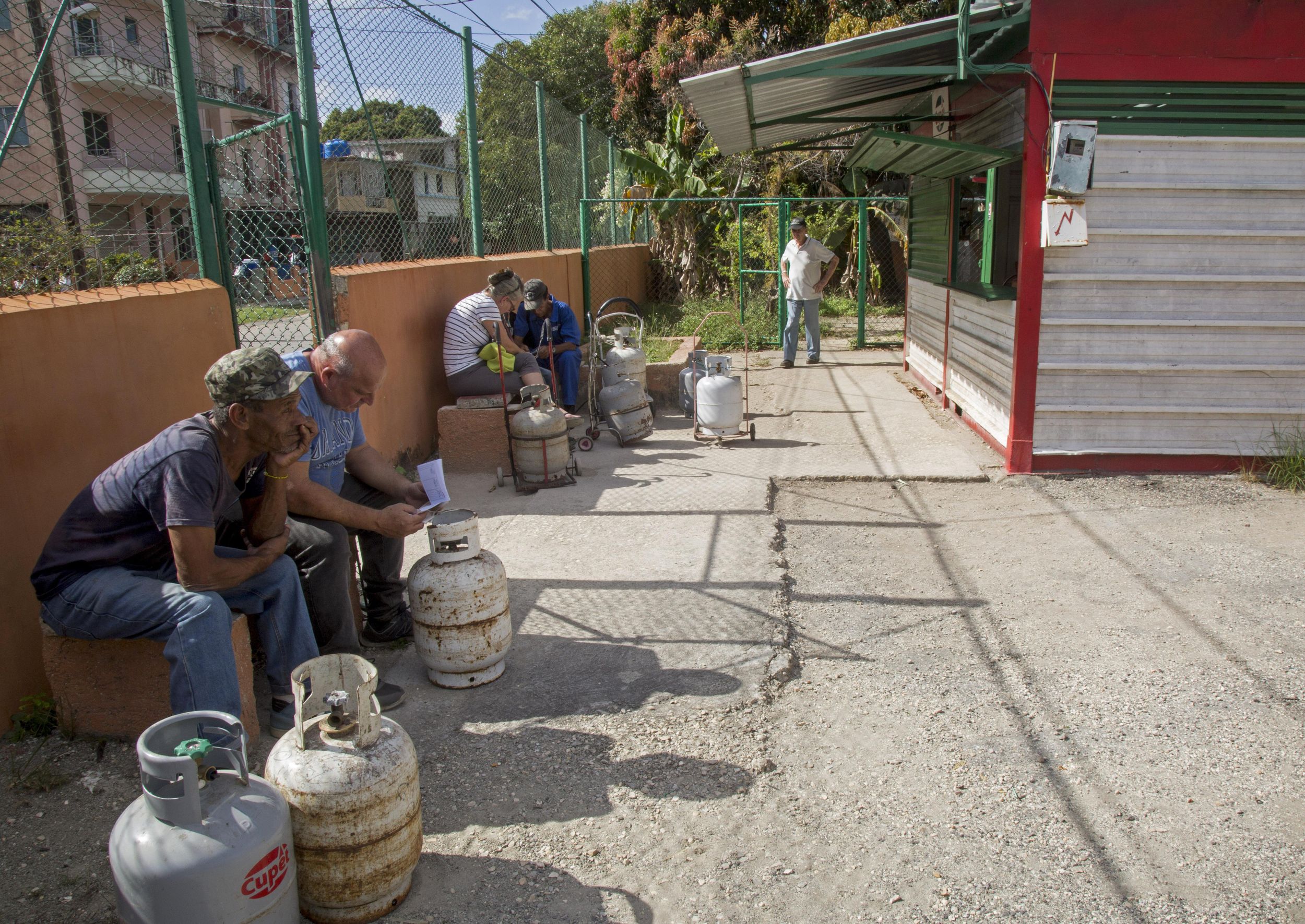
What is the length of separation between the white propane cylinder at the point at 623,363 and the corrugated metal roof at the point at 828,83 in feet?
7.06

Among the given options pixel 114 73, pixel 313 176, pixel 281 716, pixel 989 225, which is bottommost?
pixel 281 716

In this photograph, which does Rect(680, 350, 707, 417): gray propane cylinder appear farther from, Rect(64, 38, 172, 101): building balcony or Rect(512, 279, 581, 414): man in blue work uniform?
Rect(64, 38, 172, 101): building balcony

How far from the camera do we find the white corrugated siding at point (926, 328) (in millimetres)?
9734

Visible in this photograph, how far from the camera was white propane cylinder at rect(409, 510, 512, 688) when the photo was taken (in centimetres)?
388

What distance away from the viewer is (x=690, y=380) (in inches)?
376

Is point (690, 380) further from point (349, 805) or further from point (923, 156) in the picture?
point (349, 805)

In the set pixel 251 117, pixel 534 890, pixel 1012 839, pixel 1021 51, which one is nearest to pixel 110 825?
pixel 534 890

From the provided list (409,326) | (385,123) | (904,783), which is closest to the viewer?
(904,783)

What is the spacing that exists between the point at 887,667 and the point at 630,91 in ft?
73.1

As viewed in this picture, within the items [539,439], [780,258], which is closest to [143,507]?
[539,439]

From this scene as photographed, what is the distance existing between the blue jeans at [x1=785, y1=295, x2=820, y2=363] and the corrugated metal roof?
6.85ft

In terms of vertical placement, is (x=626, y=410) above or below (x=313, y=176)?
below

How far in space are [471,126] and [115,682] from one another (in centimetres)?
652

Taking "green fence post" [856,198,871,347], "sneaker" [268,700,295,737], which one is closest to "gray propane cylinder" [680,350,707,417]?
"green fence post" [856,198,871,347]
